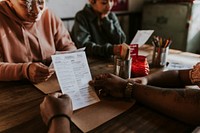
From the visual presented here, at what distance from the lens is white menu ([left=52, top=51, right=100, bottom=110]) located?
31.7 inches

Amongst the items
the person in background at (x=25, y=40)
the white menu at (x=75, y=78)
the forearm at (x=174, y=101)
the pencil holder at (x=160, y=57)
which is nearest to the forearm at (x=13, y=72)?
the person in background at (x=25, y=40)

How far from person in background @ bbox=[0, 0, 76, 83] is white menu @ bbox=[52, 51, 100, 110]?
0.18m

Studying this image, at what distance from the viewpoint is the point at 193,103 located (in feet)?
2.39

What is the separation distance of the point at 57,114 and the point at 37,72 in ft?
1.25

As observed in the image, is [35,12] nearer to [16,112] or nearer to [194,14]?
[16,112]

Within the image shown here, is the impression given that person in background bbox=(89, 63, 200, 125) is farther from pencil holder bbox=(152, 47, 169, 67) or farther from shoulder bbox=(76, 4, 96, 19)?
shoulder bbox=(76, 4, 96, 19)

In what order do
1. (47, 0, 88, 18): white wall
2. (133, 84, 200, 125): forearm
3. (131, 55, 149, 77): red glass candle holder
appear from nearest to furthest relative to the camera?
1. (133, 84, 200, 125): forearm
2. (131, 55, 149, 77): red glass candle holder
3. (47, 0, 88, 18): white wall

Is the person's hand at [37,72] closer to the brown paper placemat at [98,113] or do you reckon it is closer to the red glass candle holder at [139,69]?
the brown paper placemat at [98,113]

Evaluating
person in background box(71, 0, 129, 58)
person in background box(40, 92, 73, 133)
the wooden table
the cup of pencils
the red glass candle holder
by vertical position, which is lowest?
the wooden table

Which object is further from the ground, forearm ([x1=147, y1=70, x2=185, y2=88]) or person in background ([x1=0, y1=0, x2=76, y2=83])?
person in background ([x1=0, y1=0, x2=76, y2=83])

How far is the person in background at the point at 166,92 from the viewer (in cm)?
73

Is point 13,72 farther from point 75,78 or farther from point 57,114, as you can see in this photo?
point 57,114

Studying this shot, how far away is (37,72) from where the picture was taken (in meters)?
0.96

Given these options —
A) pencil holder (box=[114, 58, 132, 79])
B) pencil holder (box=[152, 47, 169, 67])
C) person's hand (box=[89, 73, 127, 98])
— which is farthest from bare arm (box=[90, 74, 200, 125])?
pencil holder (box=[152, 47, 169, 67])
